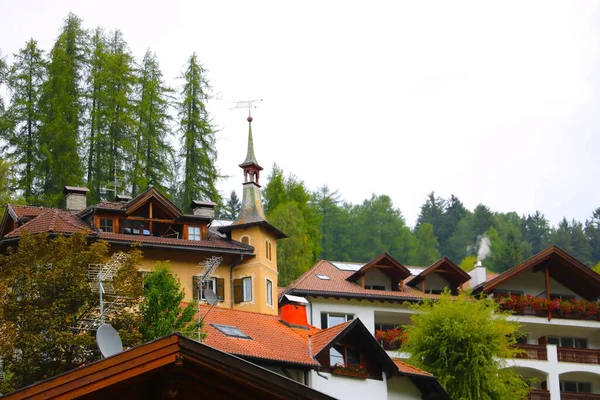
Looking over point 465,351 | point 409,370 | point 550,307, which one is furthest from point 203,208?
point 550,307

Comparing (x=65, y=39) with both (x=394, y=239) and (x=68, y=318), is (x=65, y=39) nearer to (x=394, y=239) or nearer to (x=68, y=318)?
(x=68, y=318)

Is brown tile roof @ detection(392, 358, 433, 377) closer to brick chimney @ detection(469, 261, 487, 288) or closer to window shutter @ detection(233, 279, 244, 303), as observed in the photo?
window shutter @ detection(233, 279, 244, 303)

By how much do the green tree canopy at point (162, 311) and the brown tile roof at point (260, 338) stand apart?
3.62 meters

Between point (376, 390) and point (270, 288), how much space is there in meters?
12.3

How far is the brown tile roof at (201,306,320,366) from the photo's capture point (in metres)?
35.5

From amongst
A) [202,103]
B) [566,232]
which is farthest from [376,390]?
[566,232]

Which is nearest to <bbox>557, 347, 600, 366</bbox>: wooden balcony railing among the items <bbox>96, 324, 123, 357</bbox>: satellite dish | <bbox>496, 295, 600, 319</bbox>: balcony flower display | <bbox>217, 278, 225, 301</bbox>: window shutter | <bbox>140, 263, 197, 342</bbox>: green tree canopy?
<bbox>496, 295, 600, 319</bbox>: balcony flower display

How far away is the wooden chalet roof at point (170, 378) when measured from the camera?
1146 cm

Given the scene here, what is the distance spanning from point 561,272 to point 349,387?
22.6m

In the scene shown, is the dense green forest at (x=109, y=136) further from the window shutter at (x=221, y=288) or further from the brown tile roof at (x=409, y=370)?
the brown tile roof at (x=409, y=370)

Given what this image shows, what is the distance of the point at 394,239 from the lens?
107 m

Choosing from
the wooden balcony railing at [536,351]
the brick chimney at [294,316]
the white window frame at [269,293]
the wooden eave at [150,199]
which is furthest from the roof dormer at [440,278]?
the wooden eave at [150,199]

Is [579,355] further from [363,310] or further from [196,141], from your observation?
[196,141]

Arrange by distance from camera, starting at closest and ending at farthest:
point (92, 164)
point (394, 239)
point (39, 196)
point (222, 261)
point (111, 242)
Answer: point (111, 242) → point (222, 261) → point (39, 196) → point (92, 164) → point (394, 239)
